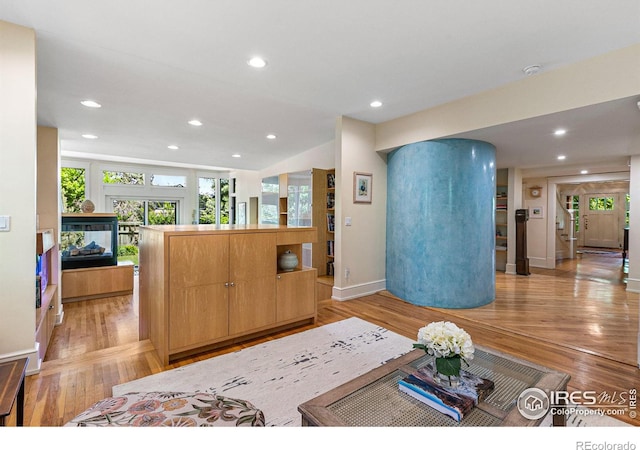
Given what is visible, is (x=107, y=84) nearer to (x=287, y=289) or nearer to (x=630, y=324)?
(x=287, y=289)

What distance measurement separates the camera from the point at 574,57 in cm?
261

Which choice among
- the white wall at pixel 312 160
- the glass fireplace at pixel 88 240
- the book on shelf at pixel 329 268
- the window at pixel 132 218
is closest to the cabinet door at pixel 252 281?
the book on shelf at pixel 329 268

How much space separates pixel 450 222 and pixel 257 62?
3.04m

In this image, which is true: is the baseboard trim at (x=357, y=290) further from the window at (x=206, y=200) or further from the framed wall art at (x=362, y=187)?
the window at (x=206, y=200)

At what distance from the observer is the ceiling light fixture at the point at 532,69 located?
2.75m

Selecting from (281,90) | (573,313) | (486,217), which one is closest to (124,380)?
(281,90)

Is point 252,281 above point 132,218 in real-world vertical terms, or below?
below

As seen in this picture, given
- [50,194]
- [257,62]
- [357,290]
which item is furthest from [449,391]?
[50,194]

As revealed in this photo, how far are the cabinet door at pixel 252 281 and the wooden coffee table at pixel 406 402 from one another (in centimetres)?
162

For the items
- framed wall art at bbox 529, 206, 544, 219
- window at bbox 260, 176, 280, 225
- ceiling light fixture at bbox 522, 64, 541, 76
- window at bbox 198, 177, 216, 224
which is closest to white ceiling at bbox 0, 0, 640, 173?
ceiling light fixture at bbox 522, 64, 541, 76

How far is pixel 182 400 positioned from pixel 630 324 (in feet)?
15.1

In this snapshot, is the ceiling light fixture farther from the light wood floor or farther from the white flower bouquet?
the white flower bouquet

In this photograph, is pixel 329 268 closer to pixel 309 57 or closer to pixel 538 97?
pixel 309 57

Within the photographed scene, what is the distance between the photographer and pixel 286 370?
2.35 m
